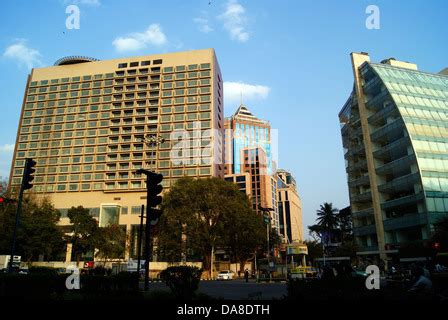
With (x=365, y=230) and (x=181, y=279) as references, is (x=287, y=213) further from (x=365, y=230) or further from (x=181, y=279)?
(x=181, y=279)

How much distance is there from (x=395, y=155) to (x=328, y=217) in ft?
112

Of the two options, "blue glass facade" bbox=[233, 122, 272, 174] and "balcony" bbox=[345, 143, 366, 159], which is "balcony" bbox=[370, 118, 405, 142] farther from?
"blue glass facade" bbox=[233, 122, 272, 174]

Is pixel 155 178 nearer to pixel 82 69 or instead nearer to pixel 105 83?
pixel 105 83

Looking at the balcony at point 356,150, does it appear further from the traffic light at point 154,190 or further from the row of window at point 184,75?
the traffic light at point 154,190

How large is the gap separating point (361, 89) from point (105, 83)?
5983cm

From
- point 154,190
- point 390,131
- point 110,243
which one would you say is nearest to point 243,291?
point 154,190

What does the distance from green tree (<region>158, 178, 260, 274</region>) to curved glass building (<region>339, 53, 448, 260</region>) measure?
1871 cm

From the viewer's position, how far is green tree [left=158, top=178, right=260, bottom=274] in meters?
48.9

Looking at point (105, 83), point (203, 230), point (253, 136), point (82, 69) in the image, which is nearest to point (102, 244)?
point (203, 230)

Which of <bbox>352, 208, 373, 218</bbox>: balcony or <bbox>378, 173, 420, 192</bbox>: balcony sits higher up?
<bbox>378, 173, 420, 192</bbox>: balcony

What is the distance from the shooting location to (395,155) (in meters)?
50.5

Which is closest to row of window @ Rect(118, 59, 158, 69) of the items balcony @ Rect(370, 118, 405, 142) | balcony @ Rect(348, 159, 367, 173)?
balcony @ Rect(348, 159, 367, 173)

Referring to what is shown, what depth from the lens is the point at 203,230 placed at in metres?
49.6

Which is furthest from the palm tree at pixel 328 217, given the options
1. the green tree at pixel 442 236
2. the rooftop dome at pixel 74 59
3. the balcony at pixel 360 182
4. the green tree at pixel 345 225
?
the rooftop dome at pixel 74 59
